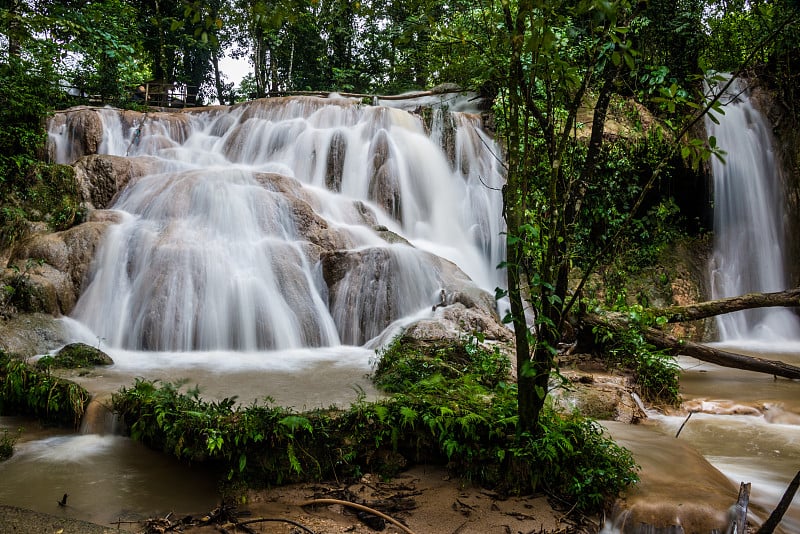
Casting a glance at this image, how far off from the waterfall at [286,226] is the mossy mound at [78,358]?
1115 millimetres

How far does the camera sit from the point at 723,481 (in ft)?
11.2

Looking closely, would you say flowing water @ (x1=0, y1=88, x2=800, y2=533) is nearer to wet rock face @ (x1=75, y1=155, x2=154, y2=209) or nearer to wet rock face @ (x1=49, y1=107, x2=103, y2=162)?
wet rock face @ (x1=49, y1=107, x2=103, y2=162)

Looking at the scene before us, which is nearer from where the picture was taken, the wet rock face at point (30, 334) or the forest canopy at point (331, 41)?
the forest canopy at point (331, 41)

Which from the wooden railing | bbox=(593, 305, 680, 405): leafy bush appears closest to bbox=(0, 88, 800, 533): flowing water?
bbox=(593, 305, 680, 405): leafy bush

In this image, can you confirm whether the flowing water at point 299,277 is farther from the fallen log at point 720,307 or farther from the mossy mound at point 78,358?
the fallen log at point 720,307

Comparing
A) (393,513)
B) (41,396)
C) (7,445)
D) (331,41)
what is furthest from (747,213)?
(331,41)

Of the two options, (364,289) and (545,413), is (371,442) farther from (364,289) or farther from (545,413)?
(364,289)

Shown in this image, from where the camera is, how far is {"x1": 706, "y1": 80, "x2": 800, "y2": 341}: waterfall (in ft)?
39.2

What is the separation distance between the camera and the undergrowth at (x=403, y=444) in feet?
10.4

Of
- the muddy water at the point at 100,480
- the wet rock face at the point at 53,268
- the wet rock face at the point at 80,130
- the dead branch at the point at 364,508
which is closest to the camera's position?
the dead branch at the point at 364,508

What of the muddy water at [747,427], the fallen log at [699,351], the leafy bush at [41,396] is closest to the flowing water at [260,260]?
the leafy bush at [41,396]

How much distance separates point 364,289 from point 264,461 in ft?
16.4

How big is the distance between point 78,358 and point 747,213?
44.0 feet

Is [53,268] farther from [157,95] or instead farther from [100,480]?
[157,95]
